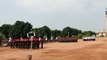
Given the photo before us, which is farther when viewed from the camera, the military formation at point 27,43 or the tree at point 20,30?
the tree at point 20,30

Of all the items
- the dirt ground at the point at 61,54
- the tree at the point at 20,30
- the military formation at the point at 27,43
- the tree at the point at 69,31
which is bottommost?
the dirt ground at the point at 61,54

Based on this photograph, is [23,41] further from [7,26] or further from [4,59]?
[7,26]

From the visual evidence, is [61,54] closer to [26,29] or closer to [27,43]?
[27,43]

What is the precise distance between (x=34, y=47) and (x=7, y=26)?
7833cm

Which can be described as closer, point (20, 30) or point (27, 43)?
point (27, 43)

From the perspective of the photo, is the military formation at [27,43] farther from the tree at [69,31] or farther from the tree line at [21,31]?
the tree at [69,31]

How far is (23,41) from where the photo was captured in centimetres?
4175

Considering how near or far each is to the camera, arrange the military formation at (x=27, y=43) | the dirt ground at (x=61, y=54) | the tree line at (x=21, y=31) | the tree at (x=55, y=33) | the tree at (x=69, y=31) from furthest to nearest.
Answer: the tree at (x=69, y=31) < the tree at (x=55, y=33) < the tree line at (x=21, y=31) < the military formation at (x=27, y=43) < the dirt ground at (x=61, y=54)

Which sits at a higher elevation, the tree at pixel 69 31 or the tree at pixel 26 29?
the tree at pixel 69 31

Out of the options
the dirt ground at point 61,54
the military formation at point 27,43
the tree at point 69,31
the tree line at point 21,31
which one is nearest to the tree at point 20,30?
the tree line at point 21,31

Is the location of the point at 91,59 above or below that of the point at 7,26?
below

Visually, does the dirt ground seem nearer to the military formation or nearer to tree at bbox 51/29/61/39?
the military formation

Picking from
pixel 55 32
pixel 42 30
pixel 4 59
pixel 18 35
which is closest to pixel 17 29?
pixel 18 35

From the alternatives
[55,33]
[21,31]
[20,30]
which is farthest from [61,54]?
[55,33]
